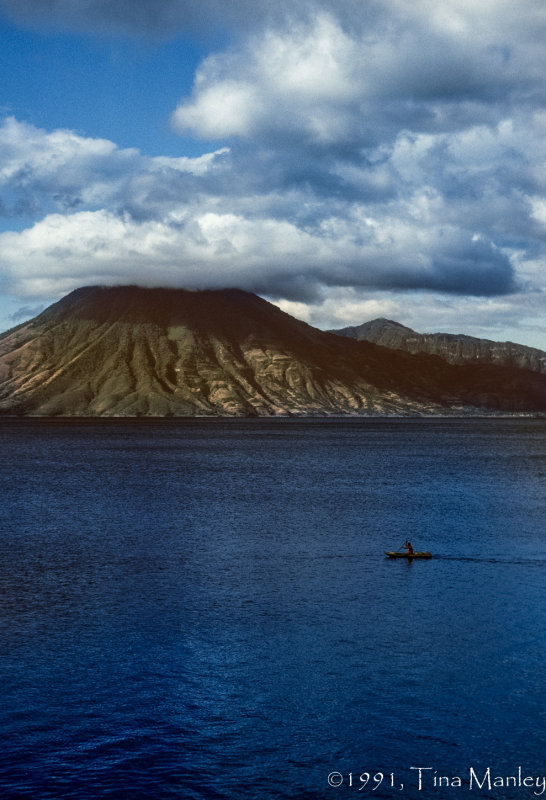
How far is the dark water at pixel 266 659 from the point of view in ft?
107

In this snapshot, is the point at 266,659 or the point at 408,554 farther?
the point at 408,554

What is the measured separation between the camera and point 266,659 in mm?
44875

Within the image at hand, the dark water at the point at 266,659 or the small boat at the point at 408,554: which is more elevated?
the small boat at the point at 408,554

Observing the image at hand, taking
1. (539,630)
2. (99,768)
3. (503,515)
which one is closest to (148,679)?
(99,768)

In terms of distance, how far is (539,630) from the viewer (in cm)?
5069

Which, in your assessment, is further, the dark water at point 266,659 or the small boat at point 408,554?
the small boat at point 408,554

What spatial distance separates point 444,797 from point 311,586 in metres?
31.5

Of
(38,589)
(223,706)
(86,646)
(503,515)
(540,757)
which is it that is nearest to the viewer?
(540,757)

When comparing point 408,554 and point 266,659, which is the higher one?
point 408,554

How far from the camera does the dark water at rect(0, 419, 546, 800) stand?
32719mm

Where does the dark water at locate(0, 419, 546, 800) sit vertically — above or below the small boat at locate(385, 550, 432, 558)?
below

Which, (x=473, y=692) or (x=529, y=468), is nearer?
(x=473, y=692)

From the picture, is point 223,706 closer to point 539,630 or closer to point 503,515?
point 539,630

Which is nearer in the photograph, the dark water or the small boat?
the dark water
